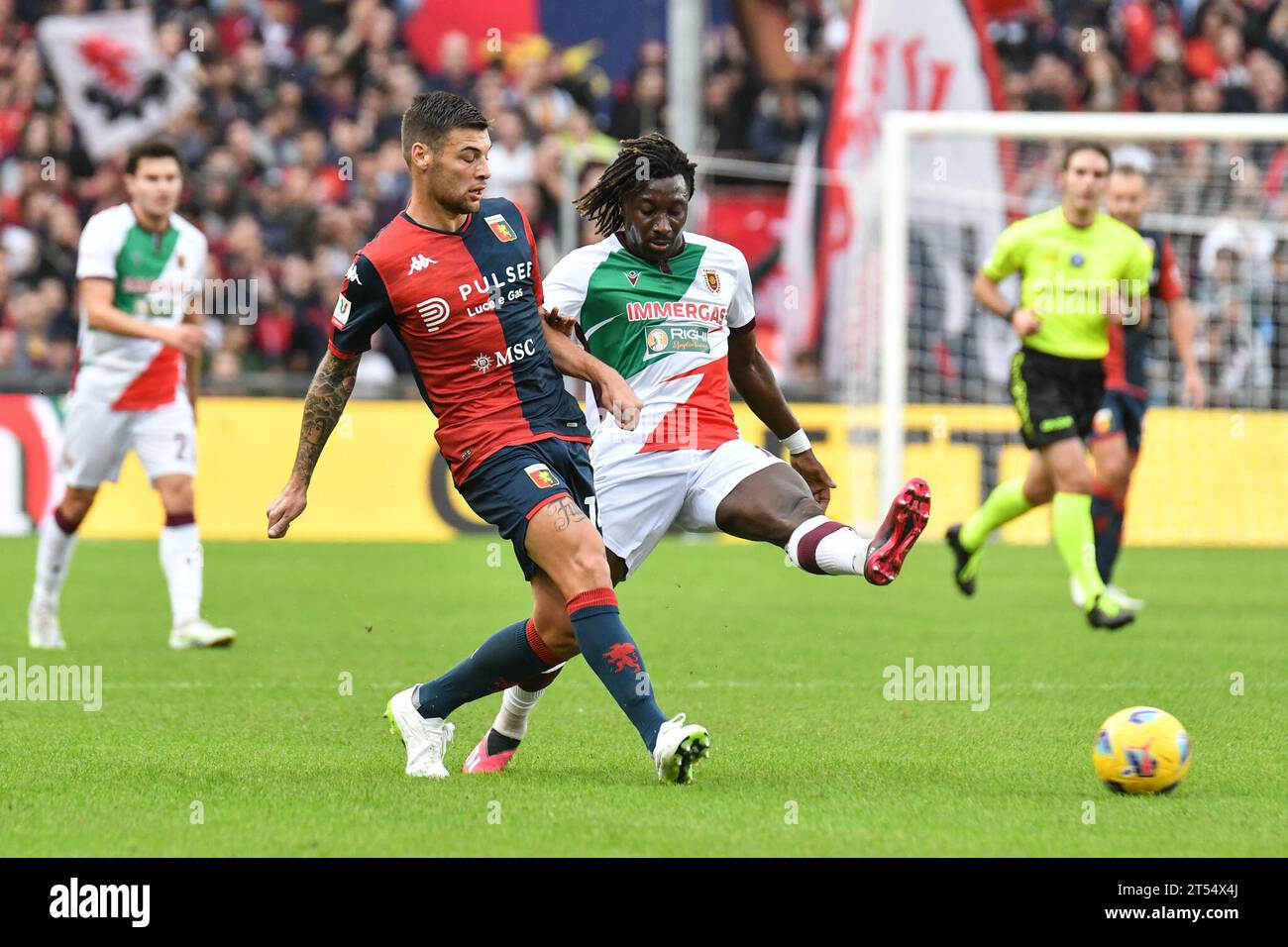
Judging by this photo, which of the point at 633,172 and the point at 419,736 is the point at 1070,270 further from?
the point at 419,736

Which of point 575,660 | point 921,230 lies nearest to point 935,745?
point 575,660

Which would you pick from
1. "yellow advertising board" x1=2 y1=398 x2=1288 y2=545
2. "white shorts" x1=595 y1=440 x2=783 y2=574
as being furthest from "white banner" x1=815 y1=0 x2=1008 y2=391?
"white shorts" x1=595 y1=440 x2=783 y2=574

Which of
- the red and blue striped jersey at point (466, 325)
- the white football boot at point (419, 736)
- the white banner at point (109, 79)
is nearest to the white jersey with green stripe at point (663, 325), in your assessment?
the red and blue striped jersey at point (466, 325)

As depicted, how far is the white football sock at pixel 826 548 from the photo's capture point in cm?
599

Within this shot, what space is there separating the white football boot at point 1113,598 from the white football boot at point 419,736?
17.0 ft

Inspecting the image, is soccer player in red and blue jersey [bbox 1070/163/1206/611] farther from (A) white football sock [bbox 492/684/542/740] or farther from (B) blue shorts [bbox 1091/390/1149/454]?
(A) white football sock [bbox 492/684/542/740]

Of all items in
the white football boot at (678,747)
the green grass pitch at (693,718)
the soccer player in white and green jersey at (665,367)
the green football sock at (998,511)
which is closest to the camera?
the green grass pitch at (693,718)

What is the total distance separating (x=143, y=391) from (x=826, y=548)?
16.4ft

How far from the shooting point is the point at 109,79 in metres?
19.8

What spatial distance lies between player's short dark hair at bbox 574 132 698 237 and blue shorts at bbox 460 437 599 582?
1.00 m

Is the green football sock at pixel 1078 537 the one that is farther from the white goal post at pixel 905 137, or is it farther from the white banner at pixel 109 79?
the white banner at pixel 109 79

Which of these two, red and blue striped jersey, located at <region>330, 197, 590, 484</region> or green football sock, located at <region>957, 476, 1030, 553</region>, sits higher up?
red and blue striped jersey, located at <region>330, 197, 590, 484</region>

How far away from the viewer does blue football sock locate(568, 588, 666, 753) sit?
5.69 meters

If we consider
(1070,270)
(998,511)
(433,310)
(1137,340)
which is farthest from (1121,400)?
(433,310)
